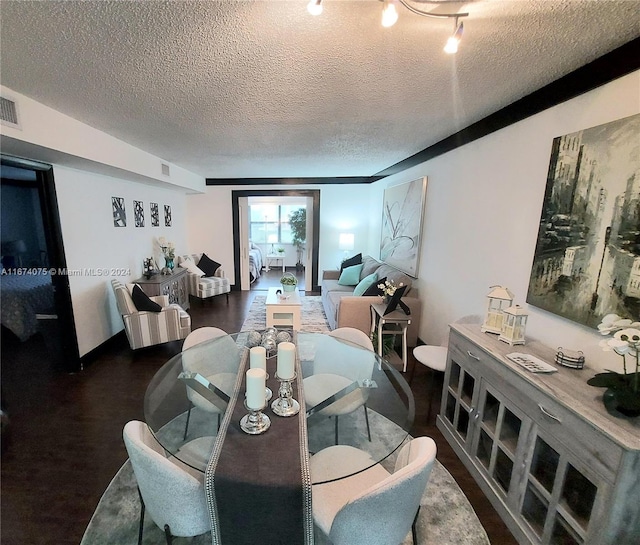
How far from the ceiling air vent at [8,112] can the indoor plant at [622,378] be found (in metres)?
3.43

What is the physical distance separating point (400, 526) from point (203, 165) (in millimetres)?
4882

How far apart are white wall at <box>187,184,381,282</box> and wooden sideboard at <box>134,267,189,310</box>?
1.49 metres

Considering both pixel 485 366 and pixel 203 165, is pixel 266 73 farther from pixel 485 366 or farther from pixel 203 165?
pixel 203 165

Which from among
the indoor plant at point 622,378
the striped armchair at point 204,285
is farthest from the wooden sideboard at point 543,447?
the striped armchair at point 204,285

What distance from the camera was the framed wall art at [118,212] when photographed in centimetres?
364

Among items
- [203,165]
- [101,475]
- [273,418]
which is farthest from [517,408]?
[203,165]

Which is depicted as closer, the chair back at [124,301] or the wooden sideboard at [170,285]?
the chair back at [124,301]

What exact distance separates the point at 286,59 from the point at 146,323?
3.03 meters

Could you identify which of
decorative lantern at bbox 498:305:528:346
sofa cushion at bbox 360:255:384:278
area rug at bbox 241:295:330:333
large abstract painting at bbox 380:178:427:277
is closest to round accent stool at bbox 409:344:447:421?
decorative lantern at bbox 498:305:528:346

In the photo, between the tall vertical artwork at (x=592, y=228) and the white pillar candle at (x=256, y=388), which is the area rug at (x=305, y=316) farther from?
the tall vertical artwork at (x=592, y=228)

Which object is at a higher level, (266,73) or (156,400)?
(266,73)

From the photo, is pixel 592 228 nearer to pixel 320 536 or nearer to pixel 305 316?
pixel 320 536

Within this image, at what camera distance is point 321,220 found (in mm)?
6148

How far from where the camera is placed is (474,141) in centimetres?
263
